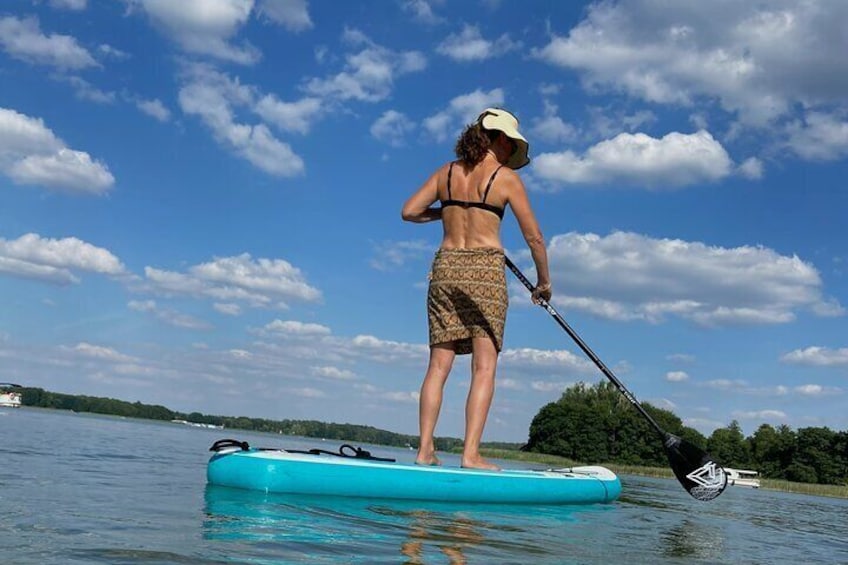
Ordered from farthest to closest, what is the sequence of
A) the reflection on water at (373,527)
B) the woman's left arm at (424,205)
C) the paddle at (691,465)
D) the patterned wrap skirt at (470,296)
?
the paddle at (691,465), the woman's left arm at (424,205), the patterned wrap skirt at (470,296), the reflection on water at (373,527)

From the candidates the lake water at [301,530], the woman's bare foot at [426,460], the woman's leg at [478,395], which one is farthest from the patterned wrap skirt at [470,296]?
the lake water at [301,530]

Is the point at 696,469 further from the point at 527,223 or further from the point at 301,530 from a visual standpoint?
the point at 301,530

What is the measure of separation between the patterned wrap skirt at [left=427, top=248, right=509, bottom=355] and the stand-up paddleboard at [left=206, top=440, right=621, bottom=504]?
1.13 meters

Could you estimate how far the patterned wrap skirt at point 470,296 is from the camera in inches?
239

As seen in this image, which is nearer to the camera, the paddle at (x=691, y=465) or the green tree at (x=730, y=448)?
the paddle at (x=691, y=465)

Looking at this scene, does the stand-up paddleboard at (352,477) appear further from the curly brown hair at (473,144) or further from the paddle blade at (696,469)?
the curly brown hair at (473,144)

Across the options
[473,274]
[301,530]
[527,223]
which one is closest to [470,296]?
[473,274]

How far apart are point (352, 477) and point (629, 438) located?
286 ft

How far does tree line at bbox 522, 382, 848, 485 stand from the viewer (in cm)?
7756

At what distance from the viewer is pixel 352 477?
5078 millimetres

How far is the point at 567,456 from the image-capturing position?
8638 cm

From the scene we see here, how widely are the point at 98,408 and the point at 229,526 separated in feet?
389

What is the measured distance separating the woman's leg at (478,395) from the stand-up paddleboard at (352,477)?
0.32 m

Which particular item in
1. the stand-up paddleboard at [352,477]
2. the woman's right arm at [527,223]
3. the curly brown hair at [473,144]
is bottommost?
the stand-up paddleboard at [352,477]
